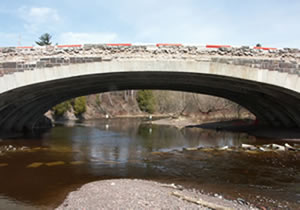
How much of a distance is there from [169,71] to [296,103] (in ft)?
35.4

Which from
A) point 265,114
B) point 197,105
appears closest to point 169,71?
point 265,114

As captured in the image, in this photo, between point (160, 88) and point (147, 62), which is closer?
point (147, 62)

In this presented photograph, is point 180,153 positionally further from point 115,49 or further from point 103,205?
point 103,205

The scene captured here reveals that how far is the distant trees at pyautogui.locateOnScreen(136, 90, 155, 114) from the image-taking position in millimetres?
59656

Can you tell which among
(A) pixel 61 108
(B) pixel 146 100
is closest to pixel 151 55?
(A) pixel 61 108

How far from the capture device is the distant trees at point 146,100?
2349 inches

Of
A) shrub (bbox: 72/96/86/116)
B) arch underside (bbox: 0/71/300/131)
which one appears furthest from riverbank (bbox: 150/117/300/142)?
shrub (bbox: 72/96/86/116)

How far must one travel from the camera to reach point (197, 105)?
3950 centimetres

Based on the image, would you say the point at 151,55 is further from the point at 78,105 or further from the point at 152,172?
the point at 78,105

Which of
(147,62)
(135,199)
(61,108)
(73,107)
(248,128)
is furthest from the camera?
(73,107)

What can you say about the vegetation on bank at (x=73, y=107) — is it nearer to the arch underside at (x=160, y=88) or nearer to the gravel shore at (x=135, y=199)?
the arch underside at (x=160, y=88)

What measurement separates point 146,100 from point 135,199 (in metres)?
53.9

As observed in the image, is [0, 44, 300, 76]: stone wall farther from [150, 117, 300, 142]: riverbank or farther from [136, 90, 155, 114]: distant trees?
[136, 90, 155, 114]: distant trees

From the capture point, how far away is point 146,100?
60000 mm
